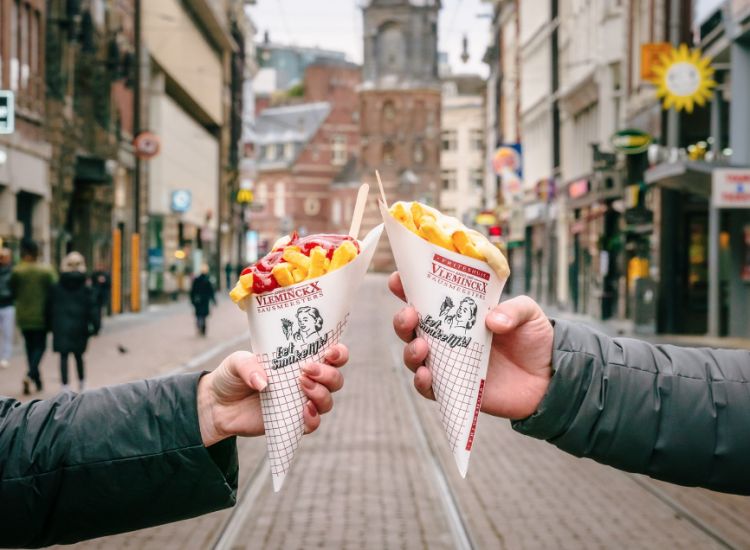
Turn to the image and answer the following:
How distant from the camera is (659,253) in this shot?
27422 millimetres

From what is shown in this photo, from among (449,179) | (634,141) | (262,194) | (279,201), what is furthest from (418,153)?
(634,141)

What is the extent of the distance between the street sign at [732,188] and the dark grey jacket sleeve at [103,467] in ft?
62.6

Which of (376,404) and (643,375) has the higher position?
(643,375)

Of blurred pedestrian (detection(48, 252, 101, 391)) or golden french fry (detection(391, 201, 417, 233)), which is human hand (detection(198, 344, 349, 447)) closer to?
golden french fry (detection(391, 201, 417, 233))

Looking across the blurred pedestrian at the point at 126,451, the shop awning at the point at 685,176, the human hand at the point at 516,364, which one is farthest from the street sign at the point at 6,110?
the human hand at the point at 516,364

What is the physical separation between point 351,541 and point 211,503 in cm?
435

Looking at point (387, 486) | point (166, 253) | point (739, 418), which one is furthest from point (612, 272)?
point (739, 418)

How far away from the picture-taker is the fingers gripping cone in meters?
2.56

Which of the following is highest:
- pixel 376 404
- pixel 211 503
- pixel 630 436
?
pixel 630 436

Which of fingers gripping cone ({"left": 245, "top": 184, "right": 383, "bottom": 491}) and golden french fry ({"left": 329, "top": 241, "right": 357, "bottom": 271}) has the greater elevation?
golden french fry ({"left": 329, "top": 241, "right": 357, "bottom": 271})

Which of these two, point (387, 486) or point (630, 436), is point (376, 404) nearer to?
point (387, 486)

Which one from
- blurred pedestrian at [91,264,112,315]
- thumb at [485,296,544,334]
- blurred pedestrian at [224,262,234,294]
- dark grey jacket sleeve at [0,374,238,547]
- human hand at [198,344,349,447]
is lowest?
blurred pedestrian at [224,262,234,294]

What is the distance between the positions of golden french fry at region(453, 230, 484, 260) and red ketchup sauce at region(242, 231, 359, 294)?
217 mm

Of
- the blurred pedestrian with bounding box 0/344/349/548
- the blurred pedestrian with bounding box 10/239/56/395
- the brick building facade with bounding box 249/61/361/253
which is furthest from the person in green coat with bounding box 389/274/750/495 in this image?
the brick building facade with bounding box 249/61/361/253
